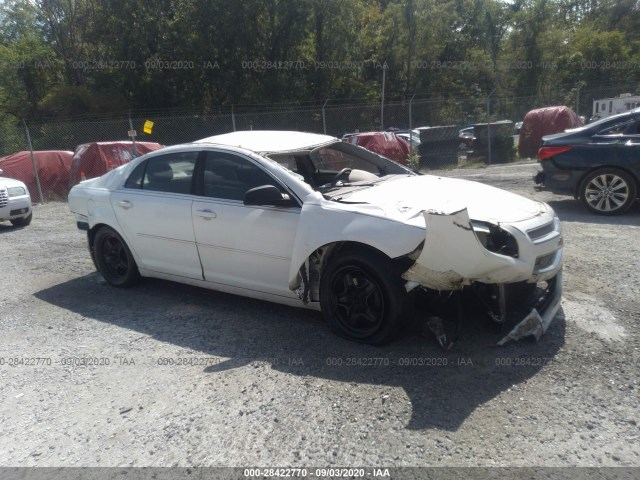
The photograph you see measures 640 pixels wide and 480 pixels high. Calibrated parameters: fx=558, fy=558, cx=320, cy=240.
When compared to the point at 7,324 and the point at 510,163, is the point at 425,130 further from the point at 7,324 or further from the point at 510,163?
the point at 7,324

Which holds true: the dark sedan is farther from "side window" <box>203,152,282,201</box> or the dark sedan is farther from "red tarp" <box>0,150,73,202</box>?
"red tarp" <box>0,150,73,202</box>

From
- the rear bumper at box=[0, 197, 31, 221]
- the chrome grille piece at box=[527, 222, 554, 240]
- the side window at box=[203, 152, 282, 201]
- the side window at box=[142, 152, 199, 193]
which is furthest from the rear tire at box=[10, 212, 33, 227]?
the chrome grille piece at box=[527, 222, 554, 240]

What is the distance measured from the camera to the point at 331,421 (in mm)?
3371

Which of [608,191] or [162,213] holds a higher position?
[162,213]

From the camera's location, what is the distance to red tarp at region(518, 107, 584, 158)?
1741 centimetres

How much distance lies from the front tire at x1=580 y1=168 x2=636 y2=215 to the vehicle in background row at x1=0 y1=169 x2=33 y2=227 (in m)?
9.95

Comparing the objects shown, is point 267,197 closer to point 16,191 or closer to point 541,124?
point 16,191

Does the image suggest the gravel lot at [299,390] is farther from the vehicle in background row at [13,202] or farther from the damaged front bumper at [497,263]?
the vehicle in background row at [13,202]

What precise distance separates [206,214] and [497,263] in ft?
8.65

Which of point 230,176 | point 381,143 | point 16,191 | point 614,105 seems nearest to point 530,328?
point 230,176

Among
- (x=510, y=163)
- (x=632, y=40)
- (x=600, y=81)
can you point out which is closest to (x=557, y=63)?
(x=600, y=81)

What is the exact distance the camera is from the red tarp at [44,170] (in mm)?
14773

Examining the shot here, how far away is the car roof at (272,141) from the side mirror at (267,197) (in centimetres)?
64

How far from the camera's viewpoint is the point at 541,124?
18.0 m
